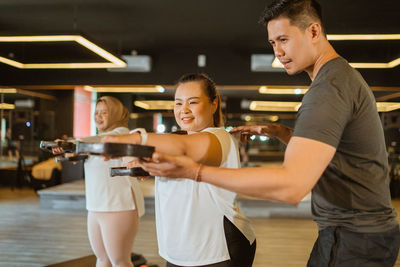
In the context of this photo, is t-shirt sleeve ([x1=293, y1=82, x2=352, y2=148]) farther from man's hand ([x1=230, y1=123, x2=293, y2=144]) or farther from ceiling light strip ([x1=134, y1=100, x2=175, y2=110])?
ceiling light strip ([x1=134, y1=100, x2=175, y2=110])

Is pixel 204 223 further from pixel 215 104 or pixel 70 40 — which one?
pixel 70 40

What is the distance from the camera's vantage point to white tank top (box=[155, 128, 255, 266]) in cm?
125

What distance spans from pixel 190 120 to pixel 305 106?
1.85ft

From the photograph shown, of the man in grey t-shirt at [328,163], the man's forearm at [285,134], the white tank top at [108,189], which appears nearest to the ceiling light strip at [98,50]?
the white tank top at [108,189]

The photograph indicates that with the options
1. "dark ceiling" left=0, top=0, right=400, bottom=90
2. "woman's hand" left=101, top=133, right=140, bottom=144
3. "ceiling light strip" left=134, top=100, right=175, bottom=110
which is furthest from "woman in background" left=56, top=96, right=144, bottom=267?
"ceiling light strip" left=134, top=100, right=175, bottom=110

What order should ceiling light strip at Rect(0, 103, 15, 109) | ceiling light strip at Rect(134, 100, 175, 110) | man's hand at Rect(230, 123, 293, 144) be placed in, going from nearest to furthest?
man's hand at Rect(230, 123, 293, 144), ceiling light strip at Rect(0, 103, 15, 109), ceiling light strip at Rect(134, 100, 175, 110)

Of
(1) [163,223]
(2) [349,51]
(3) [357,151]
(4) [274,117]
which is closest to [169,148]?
(1) [163,223]

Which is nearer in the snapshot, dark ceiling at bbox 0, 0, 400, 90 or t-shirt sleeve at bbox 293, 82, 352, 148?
t-shirt sleeve at bbox 293, 82, 352, 148

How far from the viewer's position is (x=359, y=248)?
105 cm

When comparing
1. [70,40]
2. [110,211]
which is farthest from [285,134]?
[70,40]

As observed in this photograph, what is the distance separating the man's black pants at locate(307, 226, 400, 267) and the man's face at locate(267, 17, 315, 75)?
1.86 feet

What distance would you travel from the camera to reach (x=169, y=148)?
1.00 meters

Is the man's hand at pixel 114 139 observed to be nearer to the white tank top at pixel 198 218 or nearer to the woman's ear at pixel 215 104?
the white tank top at pixel 198 218

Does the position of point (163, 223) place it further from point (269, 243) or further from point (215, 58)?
point (215, 58)
